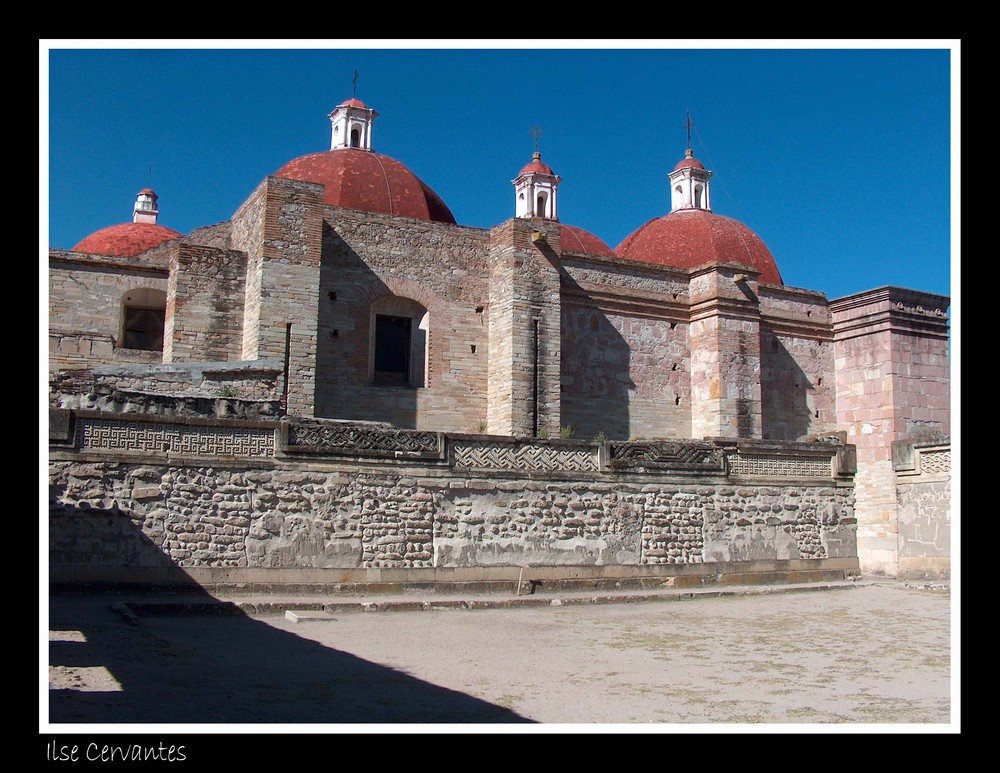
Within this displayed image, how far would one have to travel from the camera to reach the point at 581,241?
84.9 feet

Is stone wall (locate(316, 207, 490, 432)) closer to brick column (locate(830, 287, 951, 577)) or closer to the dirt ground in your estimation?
brick column (locate(830, 287, 951, 577))

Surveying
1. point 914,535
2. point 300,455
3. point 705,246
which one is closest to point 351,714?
point 300,455

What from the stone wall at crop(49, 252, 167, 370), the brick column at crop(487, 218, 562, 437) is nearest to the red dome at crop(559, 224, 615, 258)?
the brick column at crop(487, 218, 562, 437)

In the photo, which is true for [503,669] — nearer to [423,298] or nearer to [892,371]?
[423,298]

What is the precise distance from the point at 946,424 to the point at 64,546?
1584 cm

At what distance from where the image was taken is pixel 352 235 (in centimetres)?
1773

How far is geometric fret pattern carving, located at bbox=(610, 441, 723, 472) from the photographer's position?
1218cm

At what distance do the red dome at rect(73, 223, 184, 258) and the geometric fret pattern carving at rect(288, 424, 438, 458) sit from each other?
547 inches

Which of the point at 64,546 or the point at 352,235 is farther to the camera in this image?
the point at 352,235

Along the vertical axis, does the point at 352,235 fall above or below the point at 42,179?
above

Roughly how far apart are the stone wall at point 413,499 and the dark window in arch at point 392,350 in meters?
6.71

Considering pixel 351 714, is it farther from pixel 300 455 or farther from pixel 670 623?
pixel 300 455

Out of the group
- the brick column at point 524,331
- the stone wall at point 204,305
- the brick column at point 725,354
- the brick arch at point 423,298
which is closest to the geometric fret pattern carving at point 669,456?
the brick column at point 524,331

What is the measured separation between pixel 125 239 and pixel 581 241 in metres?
Result: 11.2
